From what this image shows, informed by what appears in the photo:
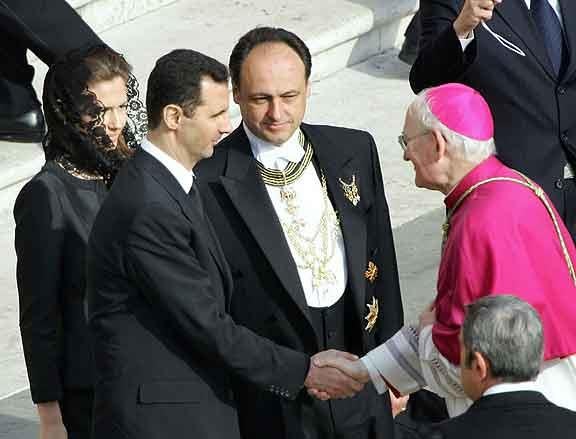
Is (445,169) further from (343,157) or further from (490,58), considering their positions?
(490,58)

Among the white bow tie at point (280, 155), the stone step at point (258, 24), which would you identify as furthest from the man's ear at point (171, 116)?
the stone step at point (258, 24)

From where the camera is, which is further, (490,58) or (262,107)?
(490,58)

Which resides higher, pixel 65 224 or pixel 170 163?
pixel 170 163

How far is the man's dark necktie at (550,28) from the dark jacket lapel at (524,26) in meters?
0.03

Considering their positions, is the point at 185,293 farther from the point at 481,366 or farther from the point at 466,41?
the point at 466,41

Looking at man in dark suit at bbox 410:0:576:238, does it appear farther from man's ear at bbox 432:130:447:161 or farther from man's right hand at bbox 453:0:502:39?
man's ear at bbox 432:130:447:161

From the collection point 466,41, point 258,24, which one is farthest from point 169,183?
point 258,24

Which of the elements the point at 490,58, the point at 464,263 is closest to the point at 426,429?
the point at 464,263

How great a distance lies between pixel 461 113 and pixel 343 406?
997mm

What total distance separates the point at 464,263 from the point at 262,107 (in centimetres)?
83

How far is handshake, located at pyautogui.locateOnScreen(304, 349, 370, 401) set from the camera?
494cm

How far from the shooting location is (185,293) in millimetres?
4543

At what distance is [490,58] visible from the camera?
18.7ft

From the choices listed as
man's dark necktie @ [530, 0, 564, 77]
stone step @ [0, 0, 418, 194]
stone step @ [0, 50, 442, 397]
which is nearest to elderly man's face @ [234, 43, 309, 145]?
man's dark necktie @ [530, 0, 564, 77]
